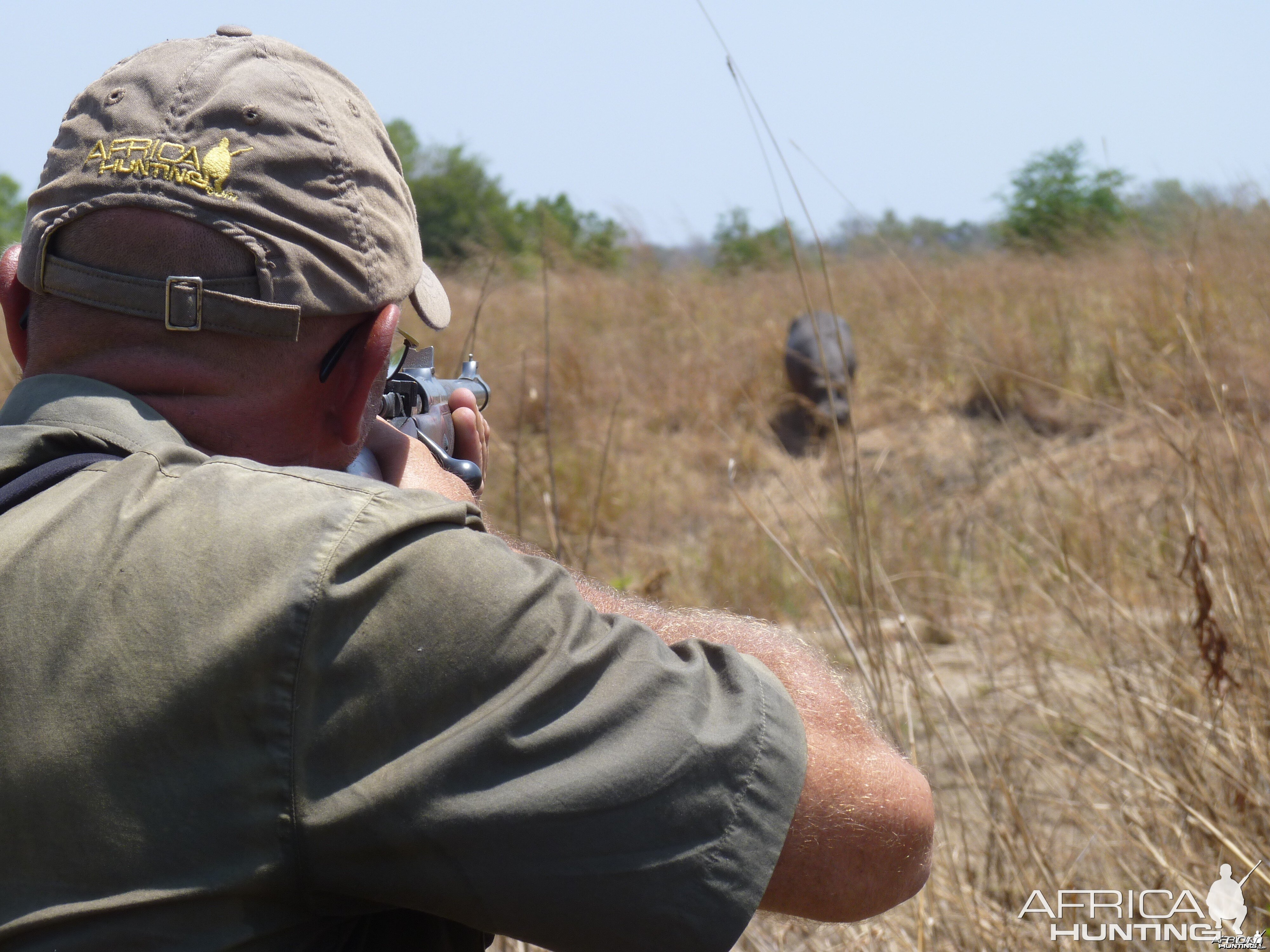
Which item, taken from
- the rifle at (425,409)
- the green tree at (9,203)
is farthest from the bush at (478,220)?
the green tree at (9,203)

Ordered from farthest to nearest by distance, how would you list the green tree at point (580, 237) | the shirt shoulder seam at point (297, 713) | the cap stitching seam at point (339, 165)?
the green tree at point (580, 237)
the cap stitching seam at point (339, 165)
the shirt shoulder seam at point (297, 713)

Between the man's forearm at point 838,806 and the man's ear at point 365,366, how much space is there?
40 centimetres

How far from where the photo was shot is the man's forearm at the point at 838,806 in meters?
0.95

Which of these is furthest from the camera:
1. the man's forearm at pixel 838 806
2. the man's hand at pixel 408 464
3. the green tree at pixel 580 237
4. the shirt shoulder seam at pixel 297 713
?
the green tree at pixel 580 237

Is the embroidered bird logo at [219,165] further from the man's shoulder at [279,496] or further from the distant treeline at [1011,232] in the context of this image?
the distant treeline at [1011,232]

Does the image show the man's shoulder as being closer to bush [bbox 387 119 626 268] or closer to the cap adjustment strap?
the cap adjustment strap

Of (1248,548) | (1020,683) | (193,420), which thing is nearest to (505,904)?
(193,420)

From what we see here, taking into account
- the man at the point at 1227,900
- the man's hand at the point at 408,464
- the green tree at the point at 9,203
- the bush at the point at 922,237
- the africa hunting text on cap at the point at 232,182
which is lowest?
the man at the point at 1227,900

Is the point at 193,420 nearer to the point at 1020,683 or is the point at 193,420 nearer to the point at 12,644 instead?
the point at 12,644

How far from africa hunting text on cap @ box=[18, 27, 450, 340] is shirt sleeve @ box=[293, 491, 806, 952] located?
0.31m

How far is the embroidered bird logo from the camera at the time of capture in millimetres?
998

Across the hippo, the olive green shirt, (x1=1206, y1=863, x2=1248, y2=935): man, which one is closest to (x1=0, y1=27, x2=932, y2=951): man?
the olive green shirt

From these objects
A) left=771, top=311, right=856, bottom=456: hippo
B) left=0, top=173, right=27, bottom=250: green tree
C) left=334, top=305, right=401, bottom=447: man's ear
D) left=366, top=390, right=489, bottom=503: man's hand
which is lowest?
left=771, top=311, right=856, bottom=456: hippo

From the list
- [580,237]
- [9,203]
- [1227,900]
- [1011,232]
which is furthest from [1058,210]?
[9,203]
